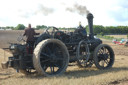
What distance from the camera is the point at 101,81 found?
690 cm

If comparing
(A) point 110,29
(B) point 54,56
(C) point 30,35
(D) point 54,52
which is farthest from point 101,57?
(A) point 110,29

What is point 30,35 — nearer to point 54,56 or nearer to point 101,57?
point 54,56

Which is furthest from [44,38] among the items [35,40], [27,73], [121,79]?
[121,79]

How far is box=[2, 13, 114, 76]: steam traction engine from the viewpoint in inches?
315

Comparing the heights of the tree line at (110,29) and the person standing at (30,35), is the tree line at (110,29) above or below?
above

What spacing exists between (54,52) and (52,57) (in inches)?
13.8

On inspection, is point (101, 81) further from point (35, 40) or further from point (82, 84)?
point (35, 40)

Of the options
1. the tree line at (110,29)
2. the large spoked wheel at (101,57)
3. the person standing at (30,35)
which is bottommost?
the large spoked wheel at (101,57)

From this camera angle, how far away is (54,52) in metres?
8.87

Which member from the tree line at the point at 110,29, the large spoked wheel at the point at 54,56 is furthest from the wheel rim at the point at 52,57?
the tree line at the point at 110,29

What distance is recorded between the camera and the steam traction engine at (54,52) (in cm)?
799

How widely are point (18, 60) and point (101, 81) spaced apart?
126 inches

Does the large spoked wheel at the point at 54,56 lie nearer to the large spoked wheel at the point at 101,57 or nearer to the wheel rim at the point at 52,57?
the wheel rim at the point at 52,57

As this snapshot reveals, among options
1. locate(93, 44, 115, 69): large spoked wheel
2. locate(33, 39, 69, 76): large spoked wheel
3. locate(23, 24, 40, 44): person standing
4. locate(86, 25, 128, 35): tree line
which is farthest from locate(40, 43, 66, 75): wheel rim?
locate(86, 25, 128, 35): tree line
